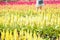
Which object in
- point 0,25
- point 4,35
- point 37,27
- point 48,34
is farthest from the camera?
point 0,25

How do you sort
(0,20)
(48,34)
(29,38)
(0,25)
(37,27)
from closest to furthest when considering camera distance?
(29,38) → (48,34) → (37,27) → (0,25) → (0,20)

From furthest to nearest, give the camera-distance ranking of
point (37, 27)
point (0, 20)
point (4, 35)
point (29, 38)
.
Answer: point (0, 20) < point (37, 27) < point (4, 35) < point (29, 38)

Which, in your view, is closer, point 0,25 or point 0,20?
point 0,25

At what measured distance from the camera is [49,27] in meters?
4.86

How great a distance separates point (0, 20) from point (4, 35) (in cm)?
155

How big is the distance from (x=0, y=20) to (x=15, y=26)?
2.31 feet

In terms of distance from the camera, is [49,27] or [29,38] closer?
[29,38]

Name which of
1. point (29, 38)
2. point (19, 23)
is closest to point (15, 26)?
point (19, 23)

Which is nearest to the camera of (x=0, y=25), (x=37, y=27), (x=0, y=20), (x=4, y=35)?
(x=4, y=35)

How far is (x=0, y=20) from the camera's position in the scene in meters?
5.60

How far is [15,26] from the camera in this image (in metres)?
5.06

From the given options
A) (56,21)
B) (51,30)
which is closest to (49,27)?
(51,30)

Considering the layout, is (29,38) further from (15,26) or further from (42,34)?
(15,26)

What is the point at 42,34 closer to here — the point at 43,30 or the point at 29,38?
the point at 43,30
